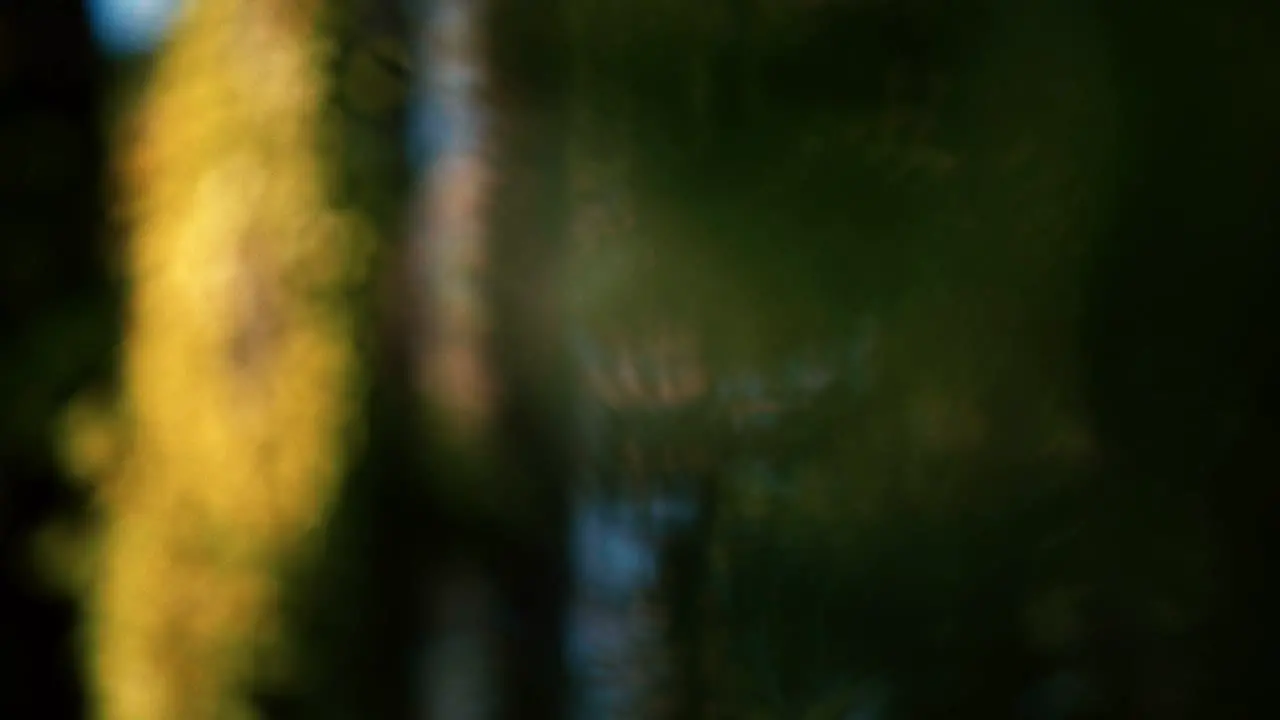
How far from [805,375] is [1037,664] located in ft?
0.33

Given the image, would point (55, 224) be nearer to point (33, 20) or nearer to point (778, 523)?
point (33, 20)

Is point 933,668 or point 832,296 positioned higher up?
point 832,296

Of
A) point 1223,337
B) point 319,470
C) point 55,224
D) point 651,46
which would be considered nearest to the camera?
point 1223,337

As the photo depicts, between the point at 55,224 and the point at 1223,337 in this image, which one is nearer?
the point at 1223,337

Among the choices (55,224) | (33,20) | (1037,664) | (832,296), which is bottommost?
(1037,664)

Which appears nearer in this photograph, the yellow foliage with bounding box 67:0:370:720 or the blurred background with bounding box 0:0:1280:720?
the blurred background with bounding box 0:0:1280:720

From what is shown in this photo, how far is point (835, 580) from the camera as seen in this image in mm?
383

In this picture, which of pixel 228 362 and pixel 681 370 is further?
pixel 228 362

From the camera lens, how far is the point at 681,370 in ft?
1.42

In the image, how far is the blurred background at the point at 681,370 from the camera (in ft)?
1.08

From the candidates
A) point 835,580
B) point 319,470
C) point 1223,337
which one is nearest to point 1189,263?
point 1223,337

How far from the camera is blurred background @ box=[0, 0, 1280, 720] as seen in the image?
1.08ft

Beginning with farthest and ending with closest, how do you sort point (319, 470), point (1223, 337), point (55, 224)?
1. point (55, 224)
2. point (319, 470)
3. point (1223, 337)

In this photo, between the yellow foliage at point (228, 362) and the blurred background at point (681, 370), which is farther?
the yellow foliage at point (228, 362)
